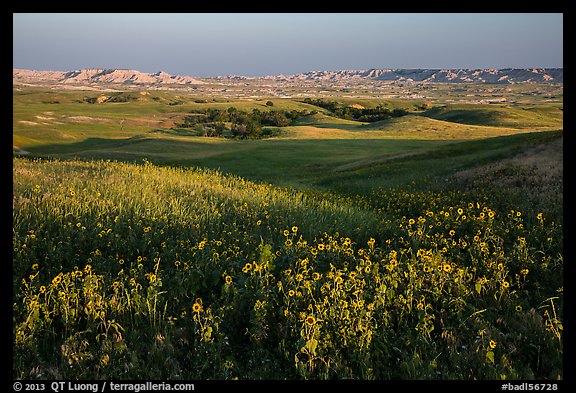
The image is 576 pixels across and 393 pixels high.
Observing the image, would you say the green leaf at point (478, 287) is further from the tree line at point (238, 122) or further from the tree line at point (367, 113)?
the tree line at point (367, 113)

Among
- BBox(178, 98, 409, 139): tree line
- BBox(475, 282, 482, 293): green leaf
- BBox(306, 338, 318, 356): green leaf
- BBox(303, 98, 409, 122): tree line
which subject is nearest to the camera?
BBox(306, 338, 318, 356): green leaf

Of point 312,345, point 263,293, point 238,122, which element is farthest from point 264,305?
point 238,122

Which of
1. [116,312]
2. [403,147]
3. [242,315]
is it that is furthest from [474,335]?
[403,147]

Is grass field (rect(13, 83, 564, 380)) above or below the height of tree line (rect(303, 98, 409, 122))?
below

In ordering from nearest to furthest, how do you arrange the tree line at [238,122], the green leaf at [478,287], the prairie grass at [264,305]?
the prairie grass at [264,305] < the green leaf at [478,287] < the tree line at [238,122]

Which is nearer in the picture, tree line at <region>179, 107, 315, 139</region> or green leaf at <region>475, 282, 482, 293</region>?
green leaf at <region>475, 282, 482, 293</region>

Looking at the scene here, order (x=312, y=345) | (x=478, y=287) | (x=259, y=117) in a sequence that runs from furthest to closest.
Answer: (x=259, y=117), (x=478, y=287), (x=312, y=345)

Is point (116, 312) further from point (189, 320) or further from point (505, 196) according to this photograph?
point (505, 196)

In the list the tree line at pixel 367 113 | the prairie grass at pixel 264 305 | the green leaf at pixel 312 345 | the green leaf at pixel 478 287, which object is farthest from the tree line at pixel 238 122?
the green leaf at pixel 312 345

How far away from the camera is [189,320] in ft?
16.4

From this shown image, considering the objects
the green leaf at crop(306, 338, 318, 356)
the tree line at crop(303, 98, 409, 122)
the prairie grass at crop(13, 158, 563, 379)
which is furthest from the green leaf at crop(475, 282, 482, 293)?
the tree line at crop(303, 98, 409, 122)

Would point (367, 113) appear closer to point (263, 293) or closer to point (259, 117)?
point (259, 117)

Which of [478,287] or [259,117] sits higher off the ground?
[259,117]

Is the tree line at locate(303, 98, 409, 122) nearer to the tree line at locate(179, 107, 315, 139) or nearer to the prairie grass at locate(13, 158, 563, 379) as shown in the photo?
the tree line at locate(179, 107, 315, 139)
